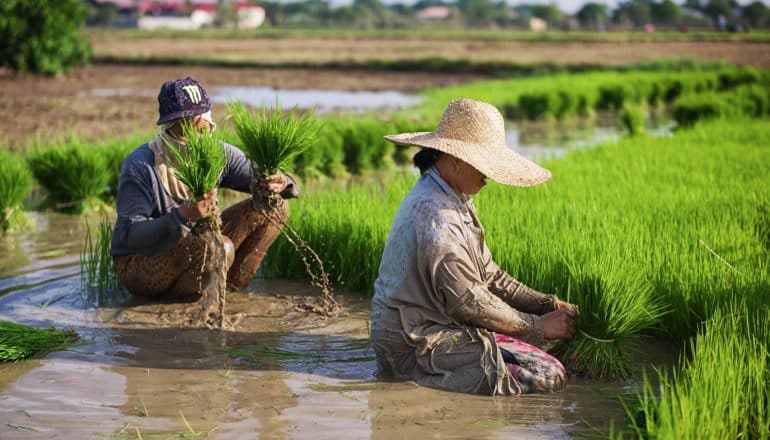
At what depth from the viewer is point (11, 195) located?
6723 millimetres

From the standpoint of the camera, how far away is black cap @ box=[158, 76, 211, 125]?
4.25m

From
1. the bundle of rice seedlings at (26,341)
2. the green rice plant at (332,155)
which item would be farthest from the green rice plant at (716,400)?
the green rice plant at (332,155)

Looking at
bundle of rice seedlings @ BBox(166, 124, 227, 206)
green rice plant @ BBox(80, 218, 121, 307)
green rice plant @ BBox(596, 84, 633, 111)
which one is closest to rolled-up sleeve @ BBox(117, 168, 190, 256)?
bundle of rice seedlings @ BBox(166, 124, 227, 206)

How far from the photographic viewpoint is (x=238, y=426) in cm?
327

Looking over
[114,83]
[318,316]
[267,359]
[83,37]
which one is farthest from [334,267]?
[83,37]

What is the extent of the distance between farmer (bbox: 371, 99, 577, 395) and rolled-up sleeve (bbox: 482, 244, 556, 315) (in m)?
0.09

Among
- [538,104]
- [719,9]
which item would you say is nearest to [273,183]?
[538,104]

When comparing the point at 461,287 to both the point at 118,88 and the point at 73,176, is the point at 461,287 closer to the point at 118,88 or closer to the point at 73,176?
the point at 73,176

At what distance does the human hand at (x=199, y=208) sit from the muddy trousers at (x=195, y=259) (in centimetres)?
34

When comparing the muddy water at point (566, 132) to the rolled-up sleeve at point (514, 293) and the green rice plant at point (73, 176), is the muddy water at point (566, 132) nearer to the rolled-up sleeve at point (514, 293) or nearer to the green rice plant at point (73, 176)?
the green rice plant at point (73, 176)

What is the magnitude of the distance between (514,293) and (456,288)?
44cm

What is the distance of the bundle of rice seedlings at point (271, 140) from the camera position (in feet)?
13.5

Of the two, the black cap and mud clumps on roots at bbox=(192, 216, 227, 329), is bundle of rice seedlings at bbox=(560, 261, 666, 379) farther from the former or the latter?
the black cap

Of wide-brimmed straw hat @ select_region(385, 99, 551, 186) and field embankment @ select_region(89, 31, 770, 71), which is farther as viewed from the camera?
field embankment @ select_region(89, 31, 770, 71)
